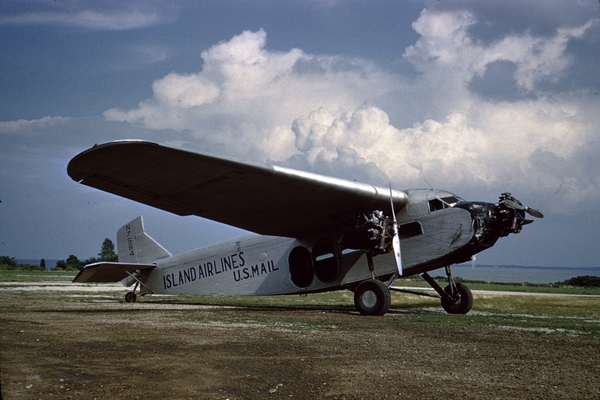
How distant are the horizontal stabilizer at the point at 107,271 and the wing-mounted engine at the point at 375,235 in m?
9.28

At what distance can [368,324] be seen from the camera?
1216 cm

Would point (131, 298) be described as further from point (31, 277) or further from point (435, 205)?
point (31, 277)

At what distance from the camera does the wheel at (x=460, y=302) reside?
624 inches

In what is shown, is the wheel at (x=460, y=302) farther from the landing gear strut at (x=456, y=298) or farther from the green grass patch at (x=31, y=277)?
the green grass patch at (x=31, y=277)

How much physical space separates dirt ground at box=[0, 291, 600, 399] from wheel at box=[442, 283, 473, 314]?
409 centimetres

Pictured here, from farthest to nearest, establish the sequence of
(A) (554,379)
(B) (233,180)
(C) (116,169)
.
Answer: (B) (233,180)
(C) (116,169)
(A) (554,379)

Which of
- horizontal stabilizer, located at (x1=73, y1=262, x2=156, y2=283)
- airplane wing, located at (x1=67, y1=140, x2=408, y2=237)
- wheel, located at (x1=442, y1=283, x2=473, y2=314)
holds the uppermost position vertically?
airplane wing, located at (x1=67, y1=140, x2=408, y2=237)

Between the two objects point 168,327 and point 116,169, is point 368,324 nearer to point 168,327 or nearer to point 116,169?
point 168,327

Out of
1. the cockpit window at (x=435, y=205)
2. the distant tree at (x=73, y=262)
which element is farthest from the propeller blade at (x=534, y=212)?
the distant tree at (x=73, y=262)

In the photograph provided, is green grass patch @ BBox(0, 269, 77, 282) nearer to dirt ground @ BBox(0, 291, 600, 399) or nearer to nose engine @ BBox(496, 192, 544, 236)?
dirt ground @ BBox(0, 291, 600, 399)

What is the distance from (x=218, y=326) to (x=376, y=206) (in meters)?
5.94

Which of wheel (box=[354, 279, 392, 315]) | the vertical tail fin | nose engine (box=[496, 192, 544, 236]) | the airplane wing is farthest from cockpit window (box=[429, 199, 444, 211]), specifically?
the vertical tail fin

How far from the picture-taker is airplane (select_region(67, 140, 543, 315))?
39.4 feet

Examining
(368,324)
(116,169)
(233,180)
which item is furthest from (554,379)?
(116,169)
